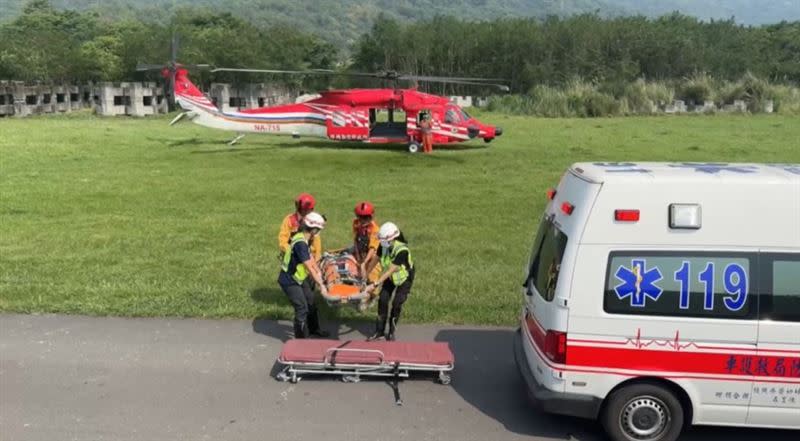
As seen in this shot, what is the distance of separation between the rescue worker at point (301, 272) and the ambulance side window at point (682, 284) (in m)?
3.34

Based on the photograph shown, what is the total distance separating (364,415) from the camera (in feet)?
→ 21.0

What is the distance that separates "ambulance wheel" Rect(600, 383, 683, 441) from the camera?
566cm

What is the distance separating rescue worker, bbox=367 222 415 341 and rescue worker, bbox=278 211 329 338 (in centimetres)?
66

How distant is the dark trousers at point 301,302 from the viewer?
7855 millimetres

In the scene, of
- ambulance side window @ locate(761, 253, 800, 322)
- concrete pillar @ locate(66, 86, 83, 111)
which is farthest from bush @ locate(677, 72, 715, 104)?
ambulance side window @ locate(761, 253, 800, 322)

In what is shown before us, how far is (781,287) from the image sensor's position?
542cm

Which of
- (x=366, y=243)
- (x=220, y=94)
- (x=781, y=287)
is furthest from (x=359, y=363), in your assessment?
(x=220, y=94)

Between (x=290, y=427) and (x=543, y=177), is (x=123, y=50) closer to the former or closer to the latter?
(x=543, y=177)

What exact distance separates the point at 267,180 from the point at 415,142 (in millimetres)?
9170

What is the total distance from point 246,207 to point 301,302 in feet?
31.1

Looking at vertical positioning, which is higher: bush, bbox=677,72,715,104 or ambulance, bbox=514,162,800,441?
bush, bbox=677,72,715,104

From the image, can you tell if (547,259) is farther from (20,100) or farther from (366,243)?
(20,100)

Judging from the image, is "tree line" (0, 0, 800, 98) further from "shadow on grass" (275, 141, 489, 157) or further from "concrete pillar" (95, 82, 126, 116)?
"shadow on grass" (275, 141, 489, 157)

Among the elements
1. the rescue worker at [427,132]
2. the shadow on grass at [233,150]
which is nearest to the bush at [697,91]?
the rescue worker at [427,132]
